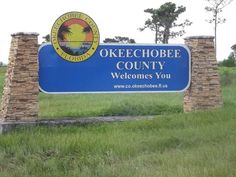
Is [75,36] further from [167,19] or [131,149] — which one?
[167,19]

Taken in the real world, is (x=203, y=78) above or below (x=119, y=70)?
below

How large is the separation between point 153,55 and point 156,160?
20.3 ft

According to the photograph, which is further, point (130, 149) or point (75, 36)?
point (75, 36)

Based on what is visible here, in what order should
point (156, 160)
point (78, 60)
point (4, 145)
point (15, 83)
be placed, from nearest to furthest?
1. point (156, 160)
2. point (4, 145)
3. point (15, 83)
4. point (78, 60)

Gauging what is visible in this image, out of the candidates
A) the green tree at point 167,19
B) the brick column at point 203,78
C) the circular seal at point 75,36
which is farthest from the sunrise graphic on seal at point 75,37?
the green tree at point 167,19

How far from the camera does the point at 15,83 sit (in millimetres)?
12742

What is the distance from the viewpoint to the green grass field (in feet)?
25.0

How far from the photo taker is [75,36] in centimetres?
1358

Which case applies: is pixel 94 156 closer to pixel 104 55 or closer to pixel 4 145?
pixel 4 145

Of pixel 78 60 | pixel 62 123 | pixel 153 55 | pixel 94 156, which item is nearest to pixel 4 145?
pixel 94 156

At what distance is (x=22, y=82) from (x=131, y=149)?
4.40 metres

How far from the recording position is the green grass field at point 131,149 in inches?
301

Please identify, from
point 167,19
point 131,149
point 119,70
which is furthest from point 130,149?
point 167,19

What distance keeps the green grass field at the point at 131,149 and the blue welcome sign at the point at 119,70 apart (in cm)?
140
